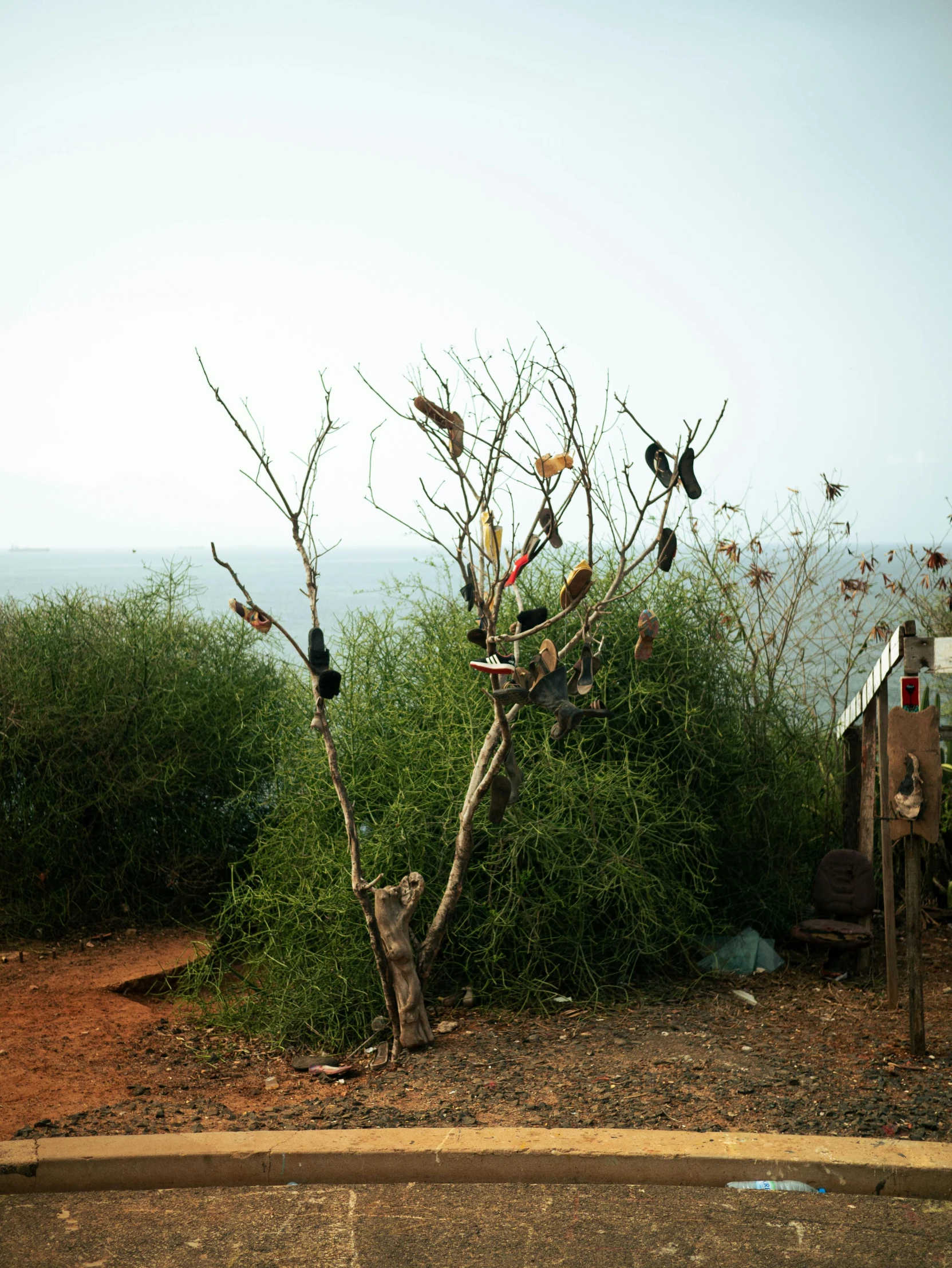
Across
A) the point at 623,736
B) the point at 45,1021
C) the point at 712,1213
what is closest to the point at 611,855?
the point at 623,736

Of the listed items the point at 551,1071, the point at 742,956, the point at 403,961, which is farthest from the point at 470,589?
the point at 742,956

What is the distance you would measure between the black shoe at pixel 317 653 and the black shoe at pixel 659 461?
137 cm

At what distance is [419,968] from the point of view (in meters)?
4.18

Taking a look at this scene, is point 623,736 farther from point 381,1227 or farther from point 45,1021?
point 45,1021

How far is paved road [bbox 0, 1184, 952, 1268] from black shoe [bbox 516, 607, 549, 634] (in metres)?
1.80

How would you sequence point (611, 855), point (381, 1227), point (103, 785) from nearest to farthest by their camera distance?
point (381, 1227), point (611, 855), point (103, 785)

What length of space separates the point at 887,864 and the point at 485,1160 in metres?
2.16

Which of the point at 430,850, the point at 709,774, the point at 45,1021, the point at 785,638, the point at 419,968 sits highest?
the point at 785,638

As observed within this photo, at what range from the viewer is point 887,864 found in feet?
14.2

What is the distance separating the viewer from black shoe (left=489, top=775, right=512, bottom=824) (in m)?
3.84

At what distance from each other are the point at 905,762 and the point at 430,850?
196 cm

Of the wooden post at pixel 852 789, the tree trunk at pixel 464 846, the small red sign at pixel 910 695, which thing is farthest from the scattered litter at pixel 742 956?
the small red sign at pixel 910 695

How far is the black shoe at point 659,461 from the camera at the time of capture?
393 centimetres

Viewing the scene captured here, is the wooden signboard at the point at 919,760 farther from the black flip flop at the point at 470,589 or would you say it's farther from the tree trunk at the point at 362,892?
the tree trunk at the point at 362,892
